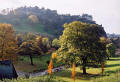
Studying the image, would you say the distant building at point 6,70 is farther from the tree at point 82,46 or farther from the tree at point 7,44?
the tree at point 7,44

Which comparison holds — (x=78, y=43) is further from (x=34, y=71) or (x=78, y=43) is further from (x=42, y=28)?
(x=42, y=28)

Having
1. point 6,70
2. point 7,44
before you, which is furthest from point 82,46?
point 7,44

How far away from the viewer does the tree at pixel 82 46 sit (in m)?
30.7

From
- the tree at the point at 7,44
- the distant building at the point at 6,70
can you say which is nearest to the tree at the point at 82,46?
the distant building at the point at 6,70

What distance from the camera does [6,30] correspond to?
36.4 m

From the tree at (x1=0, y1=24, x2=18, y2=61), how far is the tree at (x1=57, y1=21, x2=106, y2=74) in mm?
13014

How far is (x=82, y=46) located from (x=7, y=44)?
762 inches

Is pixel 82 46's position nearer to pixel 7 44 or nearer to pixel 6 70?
pixel 6 70

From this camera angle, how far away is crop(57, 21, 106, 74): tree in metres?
30.7

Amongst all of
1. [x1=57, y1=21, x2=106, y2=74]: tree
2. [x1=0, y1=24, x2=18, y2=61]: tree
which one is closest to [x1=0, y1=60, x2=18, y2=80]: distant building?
[x1=57, y1=21, x2=106, y2=74]: tree

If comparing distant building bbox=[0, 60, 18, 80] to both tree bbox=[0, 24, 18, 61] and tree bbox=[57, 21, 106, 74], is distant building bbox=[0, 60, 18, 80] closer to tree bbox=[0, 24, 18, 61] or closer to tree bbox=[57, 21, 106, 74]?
tree bbox=[57, 21, 106, 74]

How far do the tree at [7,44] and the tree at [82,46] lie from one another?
512 inches

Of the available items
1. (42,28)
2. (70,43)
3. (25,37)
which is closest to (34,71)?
(70,43)

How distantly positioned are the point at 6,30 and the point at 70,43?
1742 centimetres
